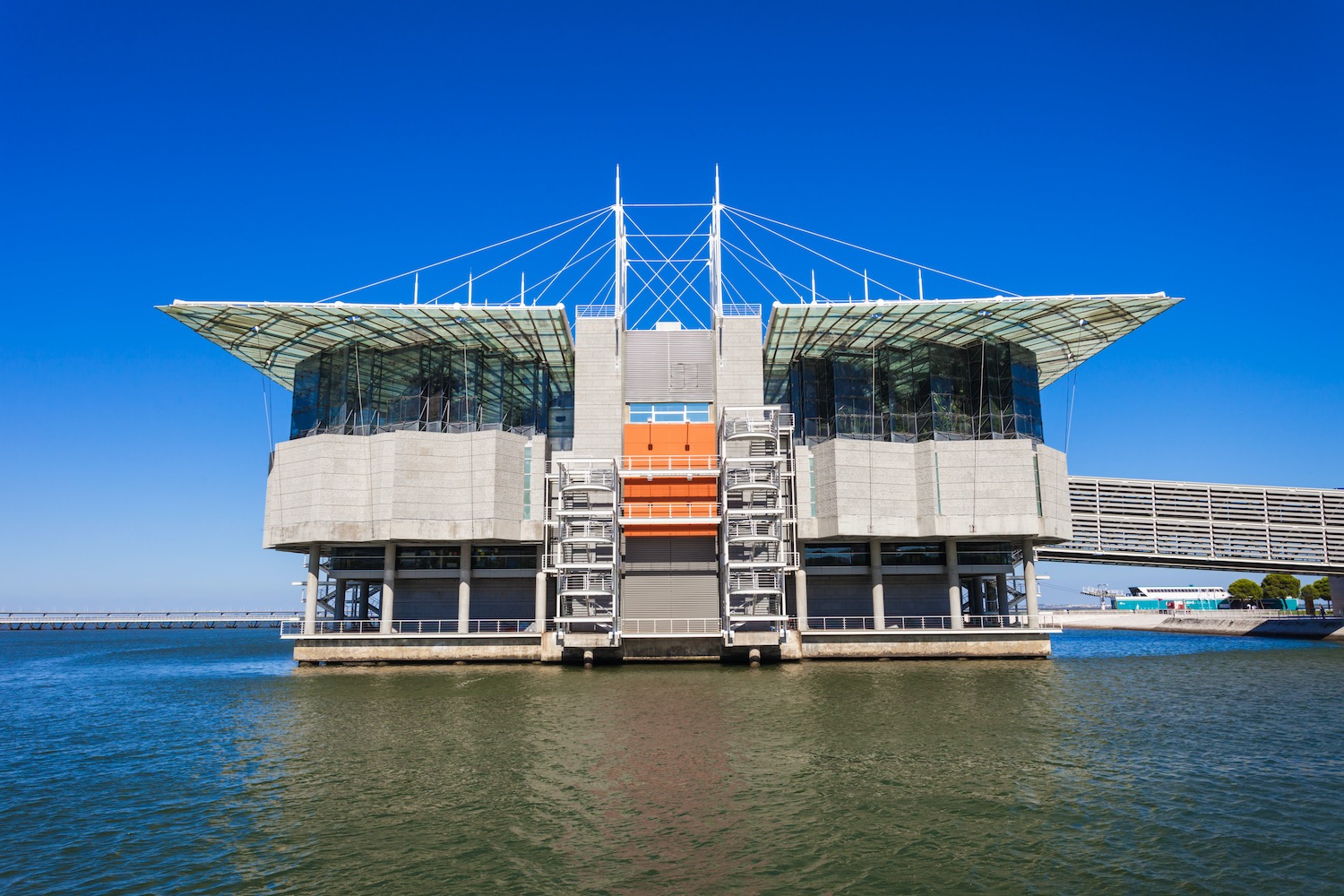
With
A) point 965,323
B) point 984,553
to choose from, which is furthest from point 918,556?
point 965,323

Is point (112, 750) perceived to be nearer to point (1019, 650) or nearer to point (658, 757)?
point (658, 757)

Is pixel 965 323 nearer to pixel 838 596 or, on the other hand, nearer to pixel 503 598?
pixel 838 596

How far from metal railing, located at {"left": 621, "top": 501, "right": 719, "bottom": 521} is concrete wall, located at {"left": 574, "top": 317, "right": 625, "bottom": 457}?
4838 mm

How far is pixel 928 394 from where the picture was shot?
6956 cm

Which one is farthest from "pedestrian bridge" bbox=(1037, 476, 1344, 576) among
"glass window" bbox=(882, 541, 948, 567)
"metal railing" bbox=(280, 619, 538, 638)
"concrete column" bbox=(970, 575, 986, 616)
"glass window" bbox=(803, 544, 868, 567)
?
"metal railing" bbox=(280, 619, 538, 638)

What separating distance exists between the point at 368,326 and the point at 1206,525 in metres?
83.4

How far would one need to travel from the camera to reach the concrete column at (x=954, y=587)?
219ft

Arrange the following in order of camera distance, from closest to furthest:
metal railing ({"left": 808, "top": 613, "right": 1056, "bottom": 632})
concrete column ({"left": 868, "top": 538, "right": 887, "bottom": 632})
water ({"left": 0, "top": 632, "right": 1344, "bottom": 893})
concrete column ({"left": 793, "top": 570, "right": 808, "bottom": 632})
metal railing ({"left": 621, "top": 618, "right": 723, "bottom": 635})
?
1. water ({"left": 0, "top": 632, "right": 1344, "bottom": 893})
2. metal railing ({"left": 621, "top": 618, "right": 723, "bottom": 635})
3. concrete column ({"left": 793, "top": 570, "right": 808, "bottom": 632})
4. concrete column ({"left": 868, "top": 538, "right": 887, "bottom": 632})
5. metal railing ({"left": 808, "top": 613, "right": 1056, "bottom": 632})

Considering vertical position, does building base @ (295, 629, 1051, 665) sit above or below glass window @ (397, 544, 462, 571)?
below

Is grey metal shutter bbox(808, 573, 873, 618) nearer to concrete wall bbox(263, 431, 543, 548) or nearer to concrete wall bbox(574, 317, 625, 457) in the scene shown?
concrete wall bbox(574, 317, 625, 457)

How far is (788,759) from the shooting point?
28.6 metres

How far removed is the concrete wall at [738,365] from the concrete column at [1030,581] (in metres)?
24.5

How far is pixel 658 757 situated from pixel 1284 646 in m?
82.4

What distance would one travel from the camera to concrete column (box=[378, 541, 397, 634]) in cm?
6700
